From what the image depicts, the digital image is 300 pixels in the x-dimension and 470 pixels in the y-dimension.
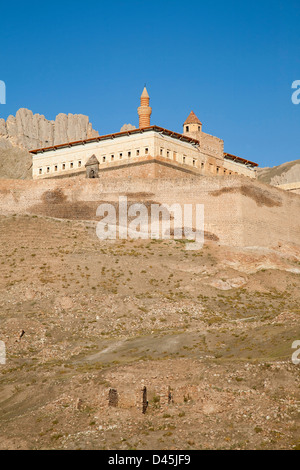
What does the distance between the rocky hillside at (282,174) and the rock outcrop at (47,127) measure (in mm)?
39134

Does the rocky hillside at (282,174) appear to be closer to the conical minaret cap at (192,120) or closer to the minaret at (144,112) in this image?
the conical minaret cap at (192,120)

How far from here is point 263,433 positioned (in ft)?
80.9

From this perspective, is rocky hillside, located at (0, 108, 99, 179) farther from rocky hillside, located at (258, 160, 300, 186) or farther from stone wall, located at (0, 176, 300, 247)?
stone wall, located at (0, 176, 300, 247)

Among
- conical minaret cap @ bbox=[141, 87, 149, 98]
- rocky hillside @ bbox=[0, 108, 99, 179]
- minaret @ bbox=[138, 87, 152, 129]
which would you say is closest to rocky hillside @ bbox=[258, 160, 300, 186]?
rocky hillside @ bbox=[0, 108, 99, 179]

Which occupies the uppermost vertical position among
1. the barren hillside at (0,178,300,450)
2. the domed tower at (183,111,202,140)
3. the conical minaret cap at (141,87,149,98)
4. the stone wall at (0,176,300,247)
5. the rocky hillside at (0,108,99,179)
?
the rocky hillside at (0,108,99,179)

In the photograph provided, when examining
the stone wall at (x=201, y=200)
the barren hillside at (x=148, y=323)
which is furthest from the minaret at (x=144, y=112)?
the barren hillside at (x=148, y=323)

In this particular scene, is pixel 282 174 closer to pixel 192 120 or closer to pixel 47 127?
pixel 47 127

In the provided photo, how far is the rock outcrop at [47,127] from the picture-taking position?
536 feet

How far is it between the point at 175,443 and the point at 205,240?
3365cm

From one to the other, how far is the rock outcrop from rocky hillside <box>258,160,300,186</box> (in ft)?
128

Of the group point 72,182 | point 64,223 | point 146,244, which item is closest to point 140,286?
point 146,244

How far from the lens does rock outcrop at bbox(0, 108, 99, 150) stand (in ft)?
536

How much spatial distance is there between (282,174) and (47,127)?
56334 mm
